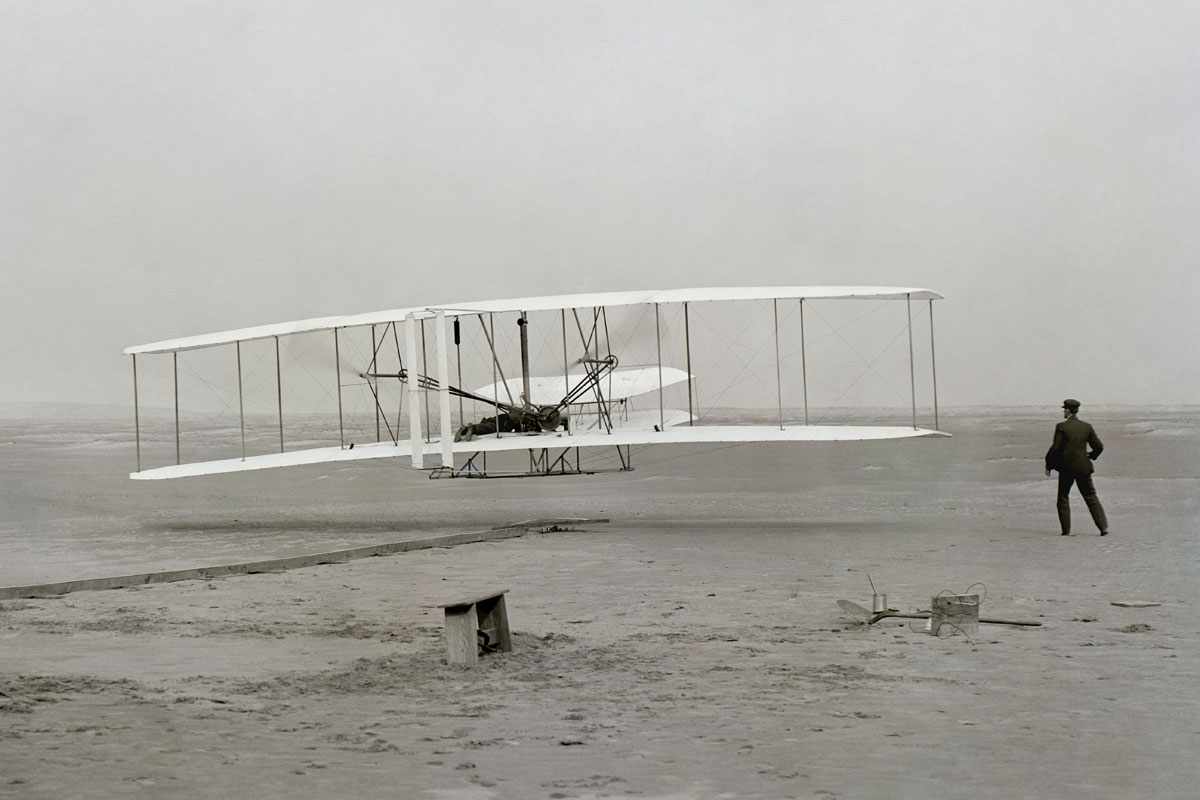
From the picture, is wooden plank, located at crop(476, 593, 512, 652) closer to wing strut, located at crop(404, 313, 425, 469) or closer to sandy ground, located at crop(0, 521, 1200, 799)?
sandy ground, located at crop(0, 521, 1200, 799)

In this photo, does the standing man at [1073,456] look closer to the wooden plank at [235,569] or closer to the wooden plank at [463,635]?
the wooden plank at [235,569]

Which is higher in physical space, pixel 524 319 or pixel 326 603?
pixel 524 319

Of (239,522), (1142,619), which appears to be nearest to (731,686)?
(1142,619)

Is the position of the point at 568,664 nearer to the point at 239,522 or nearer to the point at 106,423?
the point at 239,522

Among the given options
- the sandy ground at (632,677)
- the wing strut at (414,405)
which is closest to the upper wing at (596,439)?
the wing strut at (414,405)

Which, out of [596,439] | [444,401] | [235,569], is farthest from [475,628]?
[596,439]

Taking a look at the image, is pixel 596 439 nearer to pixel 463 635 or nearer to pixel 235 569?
pixel 235 569
